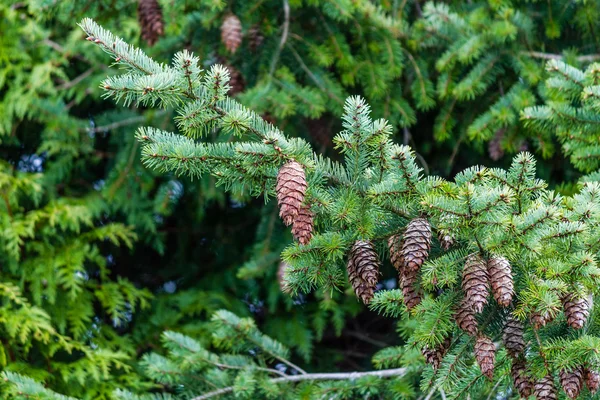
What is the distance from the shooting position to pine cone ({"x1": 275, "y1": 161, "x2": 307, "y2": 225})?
1458 mm

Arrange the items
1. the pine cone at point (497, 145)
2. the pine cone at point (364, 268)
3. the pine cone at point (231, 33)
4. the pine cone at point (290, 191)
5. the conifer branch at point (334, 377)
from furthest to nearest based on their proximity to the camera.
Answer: the pine cone at point (497, 145) → the pine cone at point (231, 33) → the conifer branch at point (334, 377) → the pine cone at point (364, 268) → the pine cone at point (290, 191)

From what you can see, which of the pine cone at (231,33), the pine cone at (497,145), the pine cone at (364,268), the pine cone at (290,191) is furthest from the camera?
the pine cone at (497,145)

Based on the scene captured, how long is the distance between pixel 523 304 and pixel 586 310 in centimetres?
13

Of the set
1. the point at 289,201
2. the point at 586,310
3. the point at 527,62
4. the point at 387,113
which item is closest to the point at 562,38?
the point at 527,62

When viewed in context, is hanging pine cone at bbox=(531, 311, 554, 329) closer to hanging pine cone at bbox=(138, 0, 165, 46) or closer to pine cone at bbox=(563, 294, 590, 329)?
pine cone at bbox=(563, 294, 590, 329)

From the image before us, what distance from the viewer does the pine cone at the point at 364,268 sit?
1.56m

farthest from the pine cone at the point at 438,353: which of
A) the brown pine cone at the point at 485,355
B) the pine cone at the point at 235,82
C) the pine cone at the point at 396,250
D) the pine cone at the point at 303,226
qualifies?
the pine cone at the point at 235,82

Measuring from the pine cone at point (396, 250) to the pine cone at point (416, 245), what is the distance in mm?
71

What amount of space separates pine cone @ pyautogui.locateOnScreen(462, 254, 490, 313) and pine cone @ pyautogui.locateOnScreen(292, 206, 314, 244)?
32cm

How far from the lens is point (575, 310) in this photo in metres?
1.54

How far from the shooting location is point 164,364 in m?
2.75

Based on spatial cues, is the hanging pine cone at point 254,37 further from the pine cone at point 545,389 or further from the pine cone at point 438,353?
the pine cone at point 545,389

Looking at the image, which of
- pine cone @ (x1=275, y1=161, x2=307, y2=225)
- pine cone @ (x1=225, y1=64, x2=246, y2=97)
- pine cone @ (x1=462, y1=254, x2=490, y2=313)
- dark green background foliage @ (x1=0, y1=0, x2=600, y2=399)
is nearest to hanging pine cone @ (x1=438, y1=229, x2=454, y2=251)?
pine cone @ (x1=462, y1=254, x2=490, y2=313)

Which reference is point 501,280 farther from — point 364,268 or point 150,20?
point 150,20
